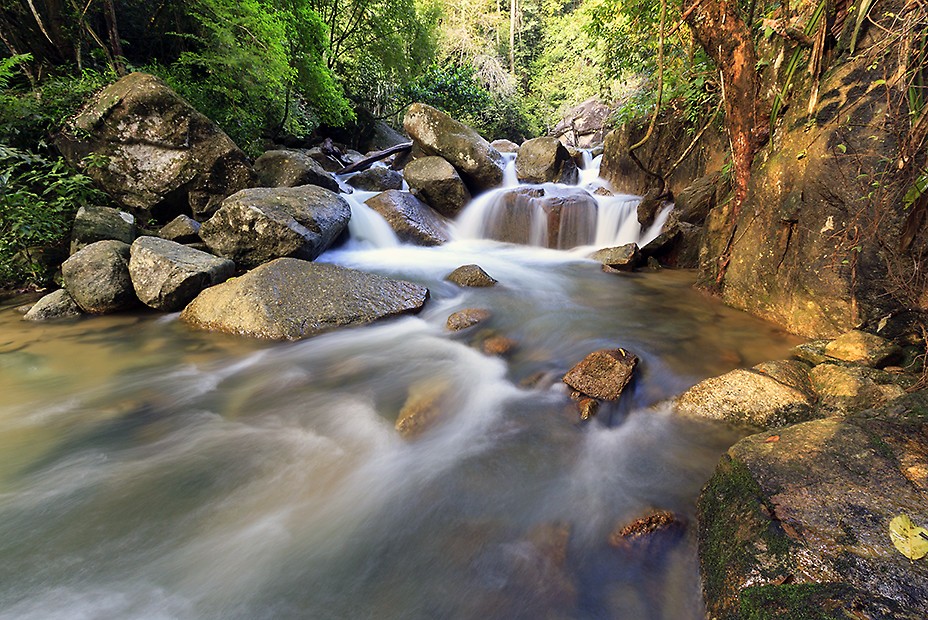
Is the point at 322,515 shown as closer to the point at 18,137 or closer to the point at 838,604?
the point at 838,604

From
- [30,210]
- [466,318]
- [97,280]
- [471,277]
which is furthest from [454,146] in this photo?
[30,210]

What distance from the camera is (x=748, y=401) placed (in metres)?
2.67

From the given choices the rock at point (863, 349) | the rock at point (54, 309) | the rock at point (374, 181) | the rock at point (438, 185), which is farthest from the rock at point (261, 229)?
the rock at point (863, 349)

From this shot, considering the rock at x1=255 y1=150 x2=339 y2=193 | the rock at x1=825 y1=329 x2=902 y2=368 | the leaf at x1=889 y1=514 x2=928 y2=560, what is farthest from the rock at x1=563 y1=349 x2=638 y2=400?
the rock at x1=255 y1=150 x2=339 y2=193

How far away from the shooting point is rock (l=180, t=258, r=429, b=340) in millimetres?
4207

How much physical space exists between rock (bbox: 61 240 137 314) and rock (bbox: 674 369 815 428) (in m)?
5.79

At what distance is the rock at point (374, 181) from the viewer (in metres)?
9.75

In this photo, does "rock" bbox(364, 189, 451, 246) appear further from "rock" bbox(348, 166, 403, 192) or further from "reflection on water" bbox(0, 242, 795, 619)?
"reflection on water" bbox(0, 242, 795, 619)

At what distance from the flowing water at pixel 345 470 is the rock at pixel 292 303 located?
0.17 m

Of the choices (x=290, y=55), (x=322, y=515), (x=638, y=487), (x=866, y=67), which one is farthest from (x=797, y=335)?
(x=290, y=55)

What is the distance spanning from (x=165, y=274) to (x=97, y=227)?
5.04 feet

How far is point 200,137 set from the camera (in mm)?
6344

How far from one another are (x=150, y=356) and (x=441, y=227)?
5.83m

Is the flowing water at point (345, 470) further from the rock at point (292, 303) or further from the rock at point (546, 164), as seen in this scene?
the rock at point (546, 164)
